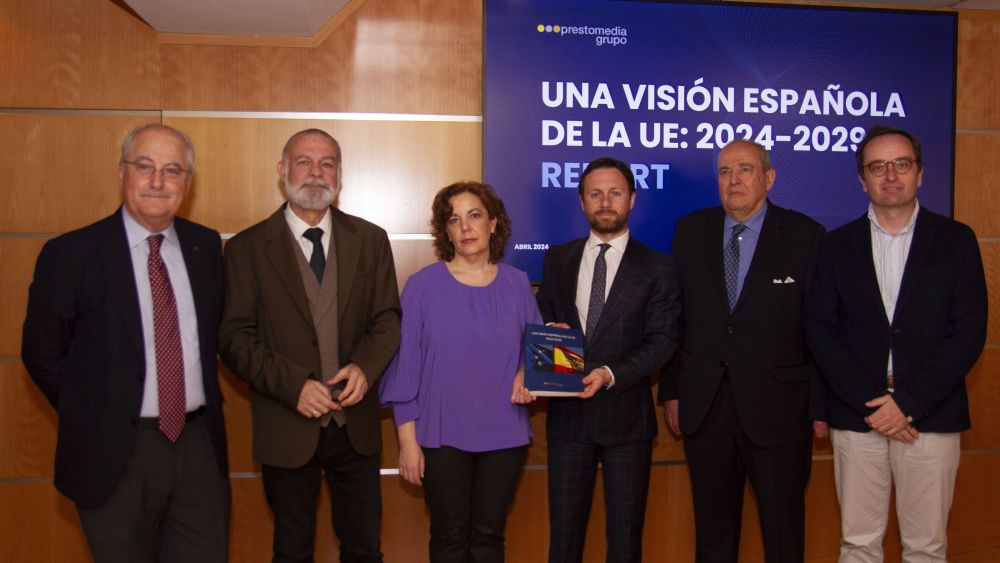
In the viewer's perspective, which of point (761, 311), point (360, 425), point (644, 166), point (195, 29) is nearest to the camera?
point (360, 425)

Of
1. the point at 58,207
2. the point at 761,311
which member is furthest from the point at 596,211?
the point at 58,207

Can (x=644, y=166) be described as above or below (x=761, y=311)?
above

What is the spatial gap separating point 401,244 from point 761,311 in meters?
1.75

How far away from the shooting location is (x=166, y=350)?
2.44 m

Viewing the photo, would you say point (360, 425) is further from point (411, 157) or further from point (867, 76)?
point (867, 76)

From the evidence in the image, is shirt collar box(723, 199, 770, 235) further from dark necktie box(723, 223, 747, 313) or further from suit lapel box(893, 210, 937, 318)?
suit lapel box(893, 210, 937, 318)

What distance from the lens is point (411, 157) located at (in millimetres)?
3705

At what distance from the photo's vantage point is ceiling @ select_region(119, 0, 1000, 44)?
3.18 m

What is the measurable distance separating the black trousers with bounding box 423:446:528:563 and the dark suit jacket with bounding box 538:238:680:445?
1.05 ft

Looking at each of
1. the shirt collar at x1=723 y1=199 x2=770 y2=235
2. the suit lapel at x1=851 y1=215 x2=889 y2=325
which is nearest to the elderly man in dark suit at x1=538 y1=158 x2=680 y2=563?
the shirt collar at x1=723 y1=199 x2=770 y2=235

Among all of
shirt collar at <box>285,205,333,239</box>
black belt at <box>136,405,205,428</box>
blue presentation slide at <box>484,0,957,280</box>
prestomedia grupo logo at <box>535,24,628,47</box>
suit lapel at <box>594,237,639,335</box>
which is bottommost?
black belt at <box>136,405,205,428</box>

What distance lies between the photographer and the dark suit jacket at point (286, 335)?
2.62m

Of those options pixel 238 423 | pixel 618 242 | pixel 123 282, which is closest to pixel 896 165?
pixel 618 242

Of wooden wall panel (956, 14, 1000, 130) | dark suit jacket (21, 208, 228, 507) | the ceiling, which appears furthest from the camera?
wooden wall panel (956, 14, 1000, 130)
